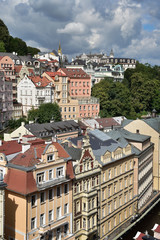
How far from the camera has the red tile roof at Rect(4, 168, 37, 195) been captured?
3341 centimetres

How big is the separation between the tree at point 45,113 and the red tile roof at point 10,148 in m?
34.4

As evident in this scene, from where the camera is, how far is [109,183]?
46.5 m

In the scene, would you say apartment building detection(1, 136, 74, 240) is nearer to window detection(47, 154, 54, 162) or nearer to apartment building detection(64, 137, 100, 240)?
window detection(47, 154, 54, 162)

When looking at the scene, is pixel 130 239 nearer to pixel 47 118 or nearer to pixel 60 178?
pixel 60 178

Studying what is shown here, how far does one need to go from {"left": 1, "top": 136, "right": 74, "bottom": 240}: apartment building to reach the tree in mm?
39622

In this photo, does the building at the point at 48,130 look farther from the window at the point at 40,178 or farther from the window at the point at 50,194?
the window at the point at 40,178

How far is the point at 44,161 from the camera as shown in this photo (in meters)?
35.5

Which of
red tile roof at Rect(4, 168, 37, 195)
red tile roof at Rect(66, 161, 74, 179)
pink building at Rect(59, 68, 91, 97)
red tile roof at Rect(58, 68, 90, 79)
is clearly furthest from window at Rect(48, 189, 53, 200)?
red tile roof at Rect(58, 68, 90, 79)

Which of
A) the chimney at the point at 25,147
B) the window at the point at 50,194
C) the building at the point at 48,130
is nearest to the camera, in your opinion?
the window at the point at 50,194

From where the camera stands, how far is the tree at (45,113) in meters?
78.2

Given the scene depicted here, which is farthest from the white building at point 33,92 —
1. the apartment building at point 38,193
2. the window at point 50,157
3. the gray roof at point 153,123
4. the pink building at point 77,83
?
the window at point 50,157

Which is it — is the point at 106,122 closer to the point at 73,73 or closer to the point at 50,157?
the point at 73,73

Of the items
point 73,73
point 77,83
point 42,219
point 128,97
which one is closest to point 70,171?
point 42,219

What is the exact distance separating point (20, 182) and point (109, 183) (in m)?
16.0
